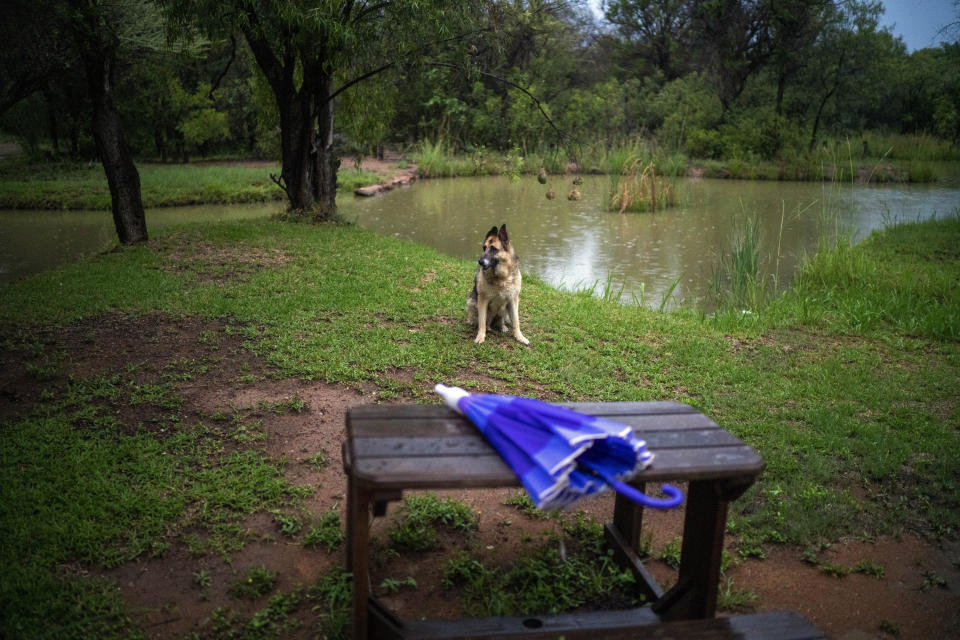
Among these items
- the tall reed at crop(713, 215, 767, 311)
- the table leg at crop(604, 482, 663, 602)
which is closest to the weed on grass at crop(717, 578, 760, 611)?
the table leg at crop(604, 482, 663, 602)

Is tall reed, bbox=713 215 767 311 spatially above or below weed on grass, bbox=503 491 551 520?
above

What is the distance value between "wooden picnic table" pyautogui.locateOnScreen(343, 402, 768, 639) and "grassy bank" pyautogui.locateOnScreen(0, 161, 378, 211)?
14562 millimetres

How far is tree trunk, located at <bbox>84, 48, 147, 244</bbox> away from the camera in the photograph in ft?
26.7

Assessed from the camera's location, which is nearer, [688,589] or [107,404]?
[688,589]

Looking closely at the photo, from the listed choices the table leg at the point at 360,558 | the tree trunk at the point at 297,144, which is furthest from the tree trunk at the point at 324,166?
the table leg at the point at 360,558

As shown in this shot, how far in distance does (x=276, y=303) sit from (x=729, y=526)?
15.4ft

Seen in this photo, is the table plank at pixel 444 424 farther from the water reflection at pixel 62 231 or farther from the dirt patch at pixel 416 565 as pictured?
the water reflection at pixel 62 231

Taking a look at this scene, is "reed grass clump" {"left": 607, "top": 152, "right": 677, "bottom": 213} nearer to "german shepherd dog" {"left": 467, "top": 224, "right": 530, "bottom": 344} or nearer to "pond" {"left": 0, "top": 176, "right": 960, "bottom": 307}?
"pond" {"left": 0, "top": 176, "right": 960, "bottom": 307}

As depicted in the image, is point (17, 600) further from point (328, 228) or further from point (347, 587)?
point (328, 228)

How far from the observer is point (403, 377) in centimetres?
493

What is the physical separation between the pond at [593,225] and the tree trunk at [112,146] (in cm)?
79

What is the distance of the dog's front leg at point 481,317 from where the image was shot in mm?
5742

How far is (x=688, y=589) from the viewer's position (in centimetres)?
247

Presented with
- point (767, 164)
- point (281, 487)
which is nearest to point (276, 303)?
point (281, 487)
